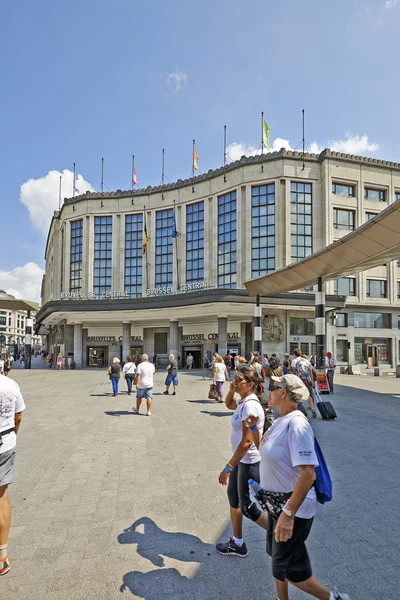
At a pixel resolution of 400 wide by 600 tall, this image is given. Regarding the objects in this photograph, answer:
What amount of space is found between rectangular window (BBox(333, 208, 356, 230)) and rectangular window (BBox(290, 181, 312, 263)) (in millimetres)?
2770

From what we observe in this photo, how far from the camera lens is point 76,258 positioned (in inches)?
1750

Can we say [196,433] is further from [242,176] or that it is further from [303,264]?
[242,176]

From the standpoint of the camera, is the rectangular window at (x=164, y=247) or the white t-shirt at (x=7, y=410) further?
the rectangular window at (x=164, y=247)

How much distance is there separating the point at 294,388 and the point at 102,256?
43.0 metres

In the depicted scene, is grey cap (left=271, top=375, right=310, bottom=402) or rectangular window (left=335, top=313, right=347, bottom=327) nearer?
grey cap (left=271, top=375, right=310, bottom=402)

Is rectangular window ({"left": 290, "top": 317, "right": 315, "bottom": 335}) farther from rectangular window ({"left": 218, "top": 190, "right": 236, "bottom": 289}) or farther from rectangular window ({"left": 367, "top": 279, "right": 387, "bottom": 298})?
rectangular window ({"left": 367, "top": 279, "right": 387, "bottom": 298})

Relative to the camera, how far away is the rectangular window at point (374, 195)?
123 feet

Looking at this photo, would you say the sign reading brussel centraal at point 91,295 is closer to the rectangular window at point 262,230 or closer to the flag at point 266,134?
the rectangular window at point 262,230

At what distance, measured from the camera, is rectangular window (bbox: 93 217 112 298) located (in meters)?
42.9

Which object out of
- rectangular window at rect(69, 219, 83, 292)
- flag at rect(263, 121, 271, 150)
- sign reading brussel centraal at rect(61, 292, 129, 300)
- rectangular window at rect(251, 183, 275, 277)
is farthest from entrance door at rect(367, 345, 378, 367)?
rectangular window at rect(69, 219, 83, 292)

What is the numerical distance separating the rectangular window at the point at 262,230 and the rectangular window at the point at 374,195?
34.0ft

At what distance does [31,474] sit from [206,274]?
33231mm

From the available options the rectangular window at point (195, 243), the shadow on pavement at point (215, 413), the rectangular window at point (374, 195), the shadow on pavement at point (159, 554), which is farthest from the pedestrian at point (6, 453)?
the rectangular window at point (374, 195)

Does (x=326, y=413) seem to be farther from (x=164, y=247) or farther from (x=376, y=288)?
(x=164, y=247)
